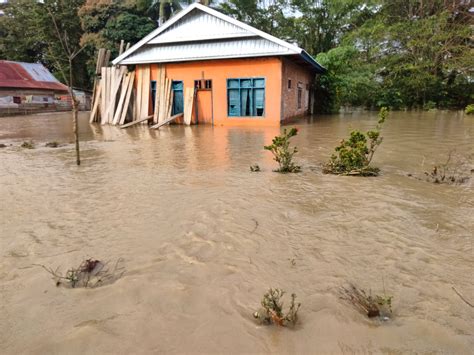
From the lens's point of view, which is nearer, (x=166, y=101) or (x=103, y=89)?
(x=166, y=101)

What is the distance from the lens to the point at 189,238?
3439 mm

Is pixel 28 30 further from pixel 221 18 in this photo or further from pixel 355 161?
pixel 355 161

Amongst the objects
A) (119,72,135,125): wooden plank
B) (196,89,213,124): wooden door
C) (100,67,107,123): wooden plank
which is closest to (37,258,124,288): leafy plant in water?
(196,89,213,124): wooden door

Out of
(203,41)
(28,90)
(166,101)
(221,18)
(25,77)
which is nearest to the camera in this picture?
(221,18)

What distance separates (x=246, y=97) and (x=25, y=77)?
21774mm

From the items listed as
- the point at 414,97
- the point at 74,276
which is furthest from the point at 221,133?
the point at 414,97

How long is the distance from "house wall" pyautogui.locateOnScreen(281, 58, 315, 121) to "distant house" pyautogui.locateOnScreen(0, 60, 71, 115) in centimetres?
1975

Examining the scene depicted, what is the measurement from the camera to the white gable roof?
13.4m

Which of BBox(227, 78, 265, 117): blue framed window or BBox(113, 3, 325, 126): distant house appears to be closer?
BBox(113, 3, 325, 126): distant house

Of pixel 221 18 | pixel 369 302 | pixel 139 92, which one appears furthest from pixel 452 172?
pixel 139 92

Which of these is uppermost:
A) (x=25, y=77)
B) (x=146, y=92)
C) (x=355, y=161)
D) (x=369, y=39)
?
(x=369, y=39)

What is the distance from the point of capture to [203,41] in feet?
47.1

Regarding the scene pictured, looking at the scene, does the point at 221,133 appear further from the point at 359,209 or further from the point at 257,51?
the point at 359,209

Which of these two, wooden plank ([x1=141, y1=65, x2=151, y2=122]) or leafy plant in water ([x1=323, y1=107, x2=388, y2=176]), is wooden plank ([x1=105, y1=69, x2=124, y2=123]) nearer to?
wooden plank ([x1=141, y1=65, x2=151, y2=122])
